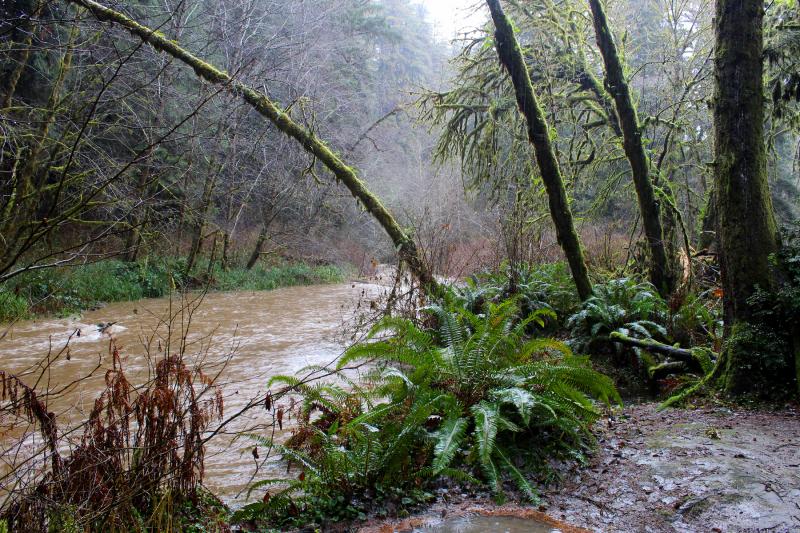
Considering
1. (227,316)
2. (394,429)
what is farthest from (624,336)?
(227,316)

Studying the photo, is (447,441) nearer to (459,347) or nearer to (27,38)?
(459,347)

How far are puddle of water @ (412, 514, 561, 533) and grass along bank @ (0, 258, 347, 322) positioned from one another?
5647mm

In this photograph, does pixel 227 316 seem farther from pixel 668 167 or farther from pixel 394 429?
pixel 668 167

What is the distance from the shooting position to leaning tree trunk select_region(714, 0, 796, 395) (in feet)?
15.5

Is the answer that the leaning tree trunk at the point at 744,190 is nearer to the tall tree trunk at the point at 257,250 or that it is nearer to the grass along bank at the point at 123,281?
the grass along bank at the point at 123,281

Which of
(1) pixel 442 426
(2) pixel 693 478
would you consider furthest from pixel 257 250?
(2) pixel 693 478

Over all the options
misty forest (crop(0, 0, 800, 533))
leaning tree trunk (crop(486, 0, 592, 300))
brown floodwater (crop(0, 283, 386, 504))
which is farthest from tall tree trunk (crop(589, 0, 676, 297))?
brown floodwater (crop(0, 283, 386, 504))

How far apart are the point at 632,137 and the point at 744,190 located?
3393 mm

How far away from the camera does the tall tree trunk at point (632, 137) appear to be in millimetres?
7609

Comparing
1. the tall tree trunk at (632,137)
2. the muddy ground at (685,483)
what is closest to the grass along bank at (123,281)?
the muddy ground at (685,483)

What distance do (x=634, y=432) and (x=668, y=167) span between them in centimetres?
828

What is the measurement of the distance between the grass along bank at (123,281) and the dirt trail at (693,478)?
5972 millimetres

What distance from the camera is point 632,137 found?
7.91m

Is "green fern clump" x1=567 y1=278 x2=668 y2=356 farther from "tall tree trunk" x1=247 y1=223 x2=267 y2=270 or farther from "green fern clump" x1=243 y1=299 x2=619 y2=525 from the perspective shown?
"tall tree trunk" x1=247 y1=223 x2=267 y2=270
